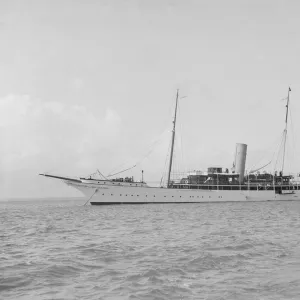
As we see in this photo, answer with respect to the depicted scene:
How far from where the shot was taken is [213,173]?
71.5m

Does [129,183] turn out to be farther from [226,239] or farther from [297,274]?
[297,274]

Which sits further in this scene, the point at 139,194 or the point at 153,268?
the point at 139,194

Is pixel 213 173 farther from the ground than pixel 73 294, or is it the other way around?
pixel 213 173

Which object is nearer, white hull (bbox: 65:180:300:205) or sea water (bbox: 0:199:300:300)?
sea water (bbox: 0:199:300:300)

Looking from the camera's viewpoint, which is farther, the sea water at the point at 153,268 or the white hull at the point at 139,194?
the white hull at the point at 139,194

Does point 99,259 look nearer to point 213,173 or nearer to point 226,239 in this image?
point 226,239

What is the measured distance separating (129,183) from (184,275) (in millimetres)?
54687

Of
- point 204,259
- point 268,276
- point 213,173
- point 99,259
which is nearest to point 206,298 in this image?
point 268,276

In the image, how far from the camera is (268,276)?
35.8ft

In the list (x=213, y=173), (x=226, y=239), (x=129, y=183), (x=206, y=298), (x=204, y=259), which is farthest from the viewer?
(x=213, y=173)

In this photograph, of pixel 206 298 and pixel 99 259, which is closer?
pixel 206 298

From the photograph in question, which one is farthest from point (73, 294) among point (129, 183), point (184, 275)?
point (129, 183)

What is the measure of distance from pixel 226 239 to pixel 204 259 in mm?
5445

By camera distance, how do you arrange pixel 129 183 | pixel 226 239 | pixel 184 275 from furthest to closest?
pixel 129 183 < pixel 226 239 < pixel 184 275
